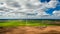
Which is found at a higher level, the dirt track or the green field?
the green field

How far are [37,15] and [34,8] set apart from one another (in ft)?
0.42

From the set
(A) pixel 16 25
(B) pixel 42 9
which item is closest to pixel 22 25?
(A) pixel 16 25

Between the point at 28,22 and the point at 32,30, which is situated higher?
the point at 28,22

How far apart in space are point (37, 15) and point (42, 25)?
19 centimetres

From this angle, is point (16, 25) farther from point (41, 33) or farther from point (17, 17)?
point (41, 33)

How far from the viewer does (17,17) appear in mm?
4195

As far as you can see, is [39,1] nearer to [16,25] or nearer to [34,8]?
[34,8]

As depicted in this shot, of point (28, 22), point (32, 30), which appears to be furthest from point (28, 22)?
point (32, 30)

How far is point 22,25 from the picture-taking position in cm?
420

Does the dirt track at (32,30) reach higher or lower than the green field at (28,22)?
lower

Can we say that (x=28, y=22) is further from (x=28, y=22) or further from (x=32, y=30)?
(x=32, y=30)

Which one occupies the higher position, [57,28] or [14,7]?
[14,7]

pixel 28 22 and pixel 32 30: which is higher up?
pixel 28 22

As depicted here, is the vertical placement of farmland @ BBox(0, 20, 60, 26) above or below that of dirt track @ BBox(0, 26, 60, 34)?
above
